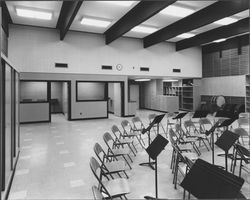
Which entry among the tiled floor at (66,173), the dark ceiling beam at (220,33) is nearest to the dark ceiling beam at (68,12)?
the tiled floor at (66,173)

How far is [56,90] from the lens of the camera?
1320 cm

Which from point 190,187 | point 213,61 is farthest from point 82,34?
point 190,187

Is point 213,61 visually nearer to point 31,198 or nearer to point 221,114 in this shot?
point 221,114

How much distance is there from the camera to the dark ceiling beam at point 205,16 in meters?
5.89

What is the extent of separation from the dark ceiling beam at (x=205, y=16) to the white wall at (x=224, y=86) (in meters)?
5.06

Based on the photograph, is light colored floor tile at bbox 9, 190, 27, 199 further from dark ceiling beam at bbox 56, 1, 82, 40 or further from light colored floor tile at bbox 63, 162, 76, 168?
dark ceiling beam at bbox 56, 1, 82, 40

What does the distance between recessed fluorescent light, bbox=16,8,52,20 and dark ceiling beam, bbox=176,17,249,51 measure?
7.22 meters

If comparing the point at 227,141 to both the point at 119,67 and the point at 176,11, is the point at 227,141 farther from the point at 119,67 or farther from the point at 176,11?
the point at 119,67

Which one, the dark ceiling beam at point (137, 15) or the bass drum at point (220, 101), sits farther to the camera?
the bass drum at point (220, 101)


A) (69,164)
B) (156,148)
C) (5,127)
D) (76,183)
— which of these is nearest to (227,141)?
(156,148)

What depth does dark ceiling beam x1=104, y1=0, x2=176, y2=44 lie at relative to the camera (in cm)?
582

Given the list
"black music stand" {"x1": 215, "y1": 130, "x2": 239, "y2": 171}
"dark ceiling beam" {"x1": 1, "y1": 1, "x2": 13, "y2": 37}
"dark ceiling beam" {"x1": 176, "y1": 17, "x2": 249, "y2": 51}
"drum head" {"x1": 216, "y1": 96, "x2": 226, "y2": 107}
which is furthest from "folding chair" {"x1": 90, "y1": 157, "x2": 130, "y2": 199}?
"drum head" {"x1": 216, "y1": 96, "x2": 226, "y2": 107}

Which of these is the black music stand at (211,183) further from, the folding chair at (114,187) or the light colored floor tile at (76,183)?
the light colored floor tile at (76,183)

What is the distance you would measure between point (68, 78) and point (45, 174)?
673cm
